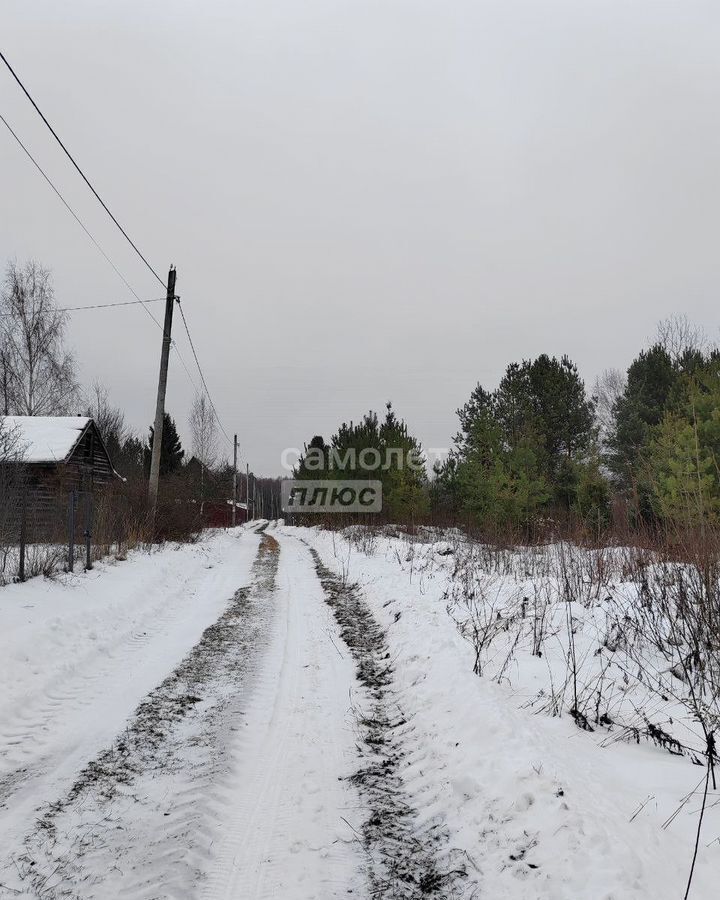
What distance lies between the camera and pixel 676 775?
3082mm

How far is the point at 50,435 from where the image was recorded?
70.8ft

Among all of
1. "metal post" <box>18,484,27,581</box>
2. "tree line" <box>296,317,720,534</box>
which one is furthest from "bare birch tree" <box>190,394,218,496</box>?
"metal post" <box>18,484,27,581</box>

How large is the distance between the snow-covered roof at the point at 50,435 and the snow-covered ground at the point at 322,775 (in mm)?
15486

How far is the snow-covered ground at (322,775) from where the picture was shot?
94.3 inches

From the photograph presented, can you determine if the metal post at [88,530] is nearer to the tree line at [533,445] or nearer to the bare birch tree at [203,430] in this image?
the tree line at [533,445]

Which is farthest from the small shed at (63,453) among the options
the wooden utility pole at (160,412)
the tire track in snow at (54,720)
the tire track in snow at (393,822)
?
the tire track in snow at (393,822)

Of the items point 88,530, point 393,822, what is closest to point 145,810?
point 393,822

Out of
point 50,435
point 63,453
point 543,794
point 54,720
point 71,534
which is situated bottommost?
point 54,720

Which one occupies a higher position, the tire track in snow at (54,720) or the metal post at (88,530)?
the metal post at (88,530)

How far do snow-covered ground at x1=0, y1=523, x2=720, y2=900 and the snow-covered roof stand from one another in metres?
15.5

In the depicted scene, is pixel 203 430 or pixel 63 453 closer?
pixel 63 453

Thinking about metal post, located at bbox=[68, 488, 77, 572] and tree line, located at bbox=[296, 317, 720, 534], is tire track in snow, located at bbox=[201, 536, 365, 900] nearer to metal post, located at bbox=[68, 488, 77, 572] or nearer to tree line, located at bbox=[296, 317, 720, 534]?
metal post, located at bbox=[68, 488, 77, 572]

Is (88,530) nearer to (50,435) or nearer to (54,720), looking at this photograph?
(54,720)

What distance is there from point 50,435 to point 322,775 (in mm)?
22055
